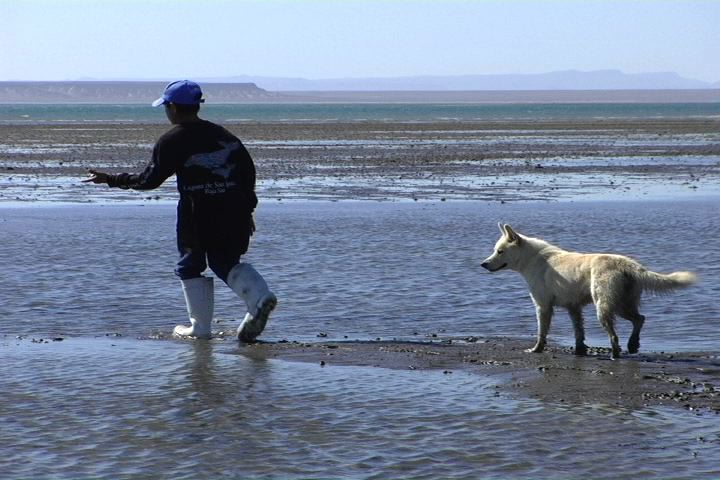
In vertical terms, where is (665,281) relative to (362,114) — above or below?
above

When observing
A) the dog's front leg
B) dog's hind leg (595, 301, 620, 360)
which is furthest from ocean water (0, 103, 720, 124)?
dog's hind leg (595, 301, 620, 360)

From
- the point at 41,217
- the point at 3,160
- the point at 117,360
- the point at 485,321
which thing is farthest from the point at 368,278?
the point at 3,160

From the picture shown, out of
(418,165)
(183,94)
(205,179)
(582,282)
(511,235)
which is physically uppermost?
(183,94)

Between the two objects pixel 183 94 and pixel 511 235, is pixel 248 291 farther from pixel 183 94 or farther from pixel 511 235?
pixel 511 235

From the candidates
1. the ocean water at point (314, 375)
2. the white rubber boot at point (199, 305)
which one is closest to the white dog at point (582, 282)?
the ocean water at point (314, 375)

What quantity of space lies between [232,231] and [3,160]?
28.0m

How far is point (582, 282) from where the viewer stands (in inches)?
371

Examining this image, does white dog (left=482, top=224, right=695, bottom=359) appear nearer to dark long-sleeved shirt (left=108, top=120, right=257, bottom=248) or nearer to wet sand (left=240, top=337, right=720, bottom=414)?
wet sand (left=240, top=337, right=720, bottom=414)

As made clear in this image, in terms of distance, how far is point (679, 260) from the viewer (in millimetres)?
14336

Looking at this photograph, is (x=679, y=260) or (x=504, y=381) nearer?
(x=504, y=381)

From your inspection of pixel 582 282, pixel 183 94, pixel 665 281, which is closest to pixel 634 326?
pixel 665 281

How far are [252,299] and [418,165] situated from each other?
79.1 feet

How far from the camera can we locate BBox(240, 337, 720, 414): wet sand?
770 cm

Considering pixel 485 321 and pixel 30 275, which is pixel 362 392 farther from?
pixel 30 275
